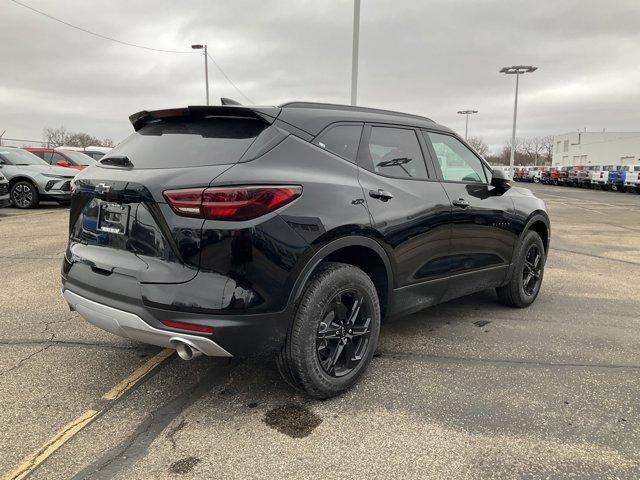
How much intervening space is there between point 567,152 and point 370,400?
97958mm

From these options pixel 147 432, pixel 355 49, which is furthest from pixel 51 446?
pixel 355 49

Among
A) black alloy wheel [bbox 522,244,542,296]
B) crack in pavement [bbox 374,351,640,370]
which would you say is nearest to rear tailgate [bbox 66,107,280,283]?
crack in pavement [bbox 374,351,640,370]

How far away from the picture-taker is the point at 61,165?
14.7 meters

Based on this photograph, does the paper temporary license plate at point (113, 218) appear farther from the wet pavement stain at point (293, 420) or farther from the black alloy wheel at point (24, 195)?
the black alloy wheel at point (24, 195)

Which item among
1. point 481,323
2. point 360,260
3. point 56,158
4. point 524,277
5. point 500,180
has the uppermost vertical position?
point 56,158

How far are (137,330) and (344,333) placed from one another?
3.95ft

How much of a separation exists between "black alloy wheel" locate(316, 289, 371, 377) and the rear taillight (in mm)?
775

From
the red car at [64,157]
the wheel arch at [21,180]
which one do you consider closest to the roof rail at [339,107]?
the wheel arch at [21,180]

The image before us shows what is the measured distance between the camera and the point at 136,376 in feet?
11.2

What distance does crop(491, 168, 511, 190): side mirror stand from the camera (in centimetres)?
441

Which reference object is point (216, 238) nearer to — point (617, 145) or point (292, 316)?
point (292, 316)

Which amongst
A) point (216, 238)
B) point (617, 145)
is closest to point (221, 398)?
point (216, 238)

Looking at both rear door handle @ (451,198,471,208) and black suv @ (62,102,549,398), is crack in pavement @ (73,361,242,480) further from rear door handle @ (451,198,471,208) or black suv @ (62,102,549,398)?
rear door handle @ (451,198,471,208)

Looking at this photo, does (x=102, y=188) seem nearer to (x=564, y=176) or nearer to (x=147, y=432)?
(x=147, y=432)
